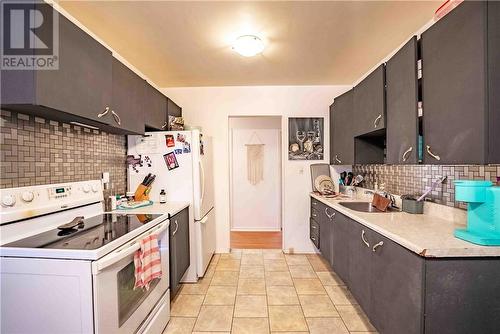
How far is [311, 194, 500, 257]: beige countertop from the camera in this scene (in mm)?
1041

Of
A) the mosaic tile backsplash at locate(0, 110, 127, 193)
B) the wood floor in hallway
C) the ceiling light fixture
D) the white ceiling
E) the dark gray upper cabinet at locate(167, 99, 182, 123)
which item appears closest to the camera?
the mosaic tile backsplash at locate(0, 110, 127, 193)

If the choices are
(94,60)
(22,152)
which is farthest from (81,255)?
(94,60)

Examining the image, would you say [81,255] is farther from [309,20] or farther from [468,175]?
[468,175]

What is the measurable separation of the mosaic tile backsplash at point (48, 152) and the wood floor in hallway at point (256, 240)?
7.41 feet

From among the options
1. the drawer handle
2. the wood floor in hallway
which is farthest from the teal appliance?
the wood floor in hallway

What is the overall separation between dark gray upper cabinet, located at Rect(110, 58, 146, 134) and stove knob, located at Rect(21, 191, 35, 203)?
2.01 ft

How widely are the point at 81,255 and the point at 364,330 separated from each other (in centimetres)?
198

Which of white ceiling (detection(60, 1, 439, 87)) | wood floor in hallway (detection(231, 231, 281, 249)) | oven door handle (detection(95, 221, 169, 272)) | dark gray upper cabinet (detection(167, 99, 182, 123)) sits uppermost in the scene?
white ceiling (detection(60, 1, 439, 87))

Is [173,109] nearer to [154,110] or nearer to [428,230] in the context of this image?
[154,110]

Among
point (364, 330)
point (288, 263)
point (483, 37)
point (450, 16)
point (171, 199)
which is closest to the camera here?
point (483, 37)

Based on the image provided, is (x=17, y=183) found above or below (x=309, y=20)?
below

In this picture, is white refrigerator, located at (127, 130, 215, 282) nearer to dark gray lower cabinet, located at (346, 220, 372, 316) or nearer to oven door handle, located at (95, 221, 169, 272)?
oven door handle, located at (95, 221, 169, 272)

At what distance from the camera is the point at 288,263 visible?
2.93m

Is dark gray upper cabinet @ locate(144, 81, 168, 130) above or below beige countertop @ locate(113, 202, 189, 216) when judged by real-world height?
above
